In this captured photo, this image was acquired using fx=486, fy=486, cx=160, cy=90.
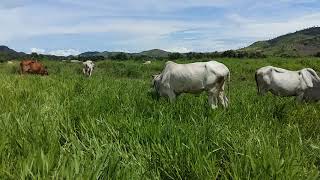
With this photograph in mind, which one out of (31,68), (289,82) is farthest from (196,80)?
(31,68)

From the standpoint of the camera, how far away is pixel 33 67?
28812mm

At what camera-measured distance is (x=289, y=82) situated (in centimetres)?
1628

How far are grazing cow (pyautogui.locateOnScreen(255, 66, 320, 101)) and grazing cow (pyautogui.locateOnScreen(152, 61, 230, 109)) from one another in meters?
4.71

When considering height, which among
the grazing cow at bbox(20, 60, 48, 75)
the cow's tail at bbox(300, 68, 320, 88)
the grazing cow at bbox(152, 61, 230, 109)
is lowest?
the grazing cow at bbox(20, 60, 48, 75)

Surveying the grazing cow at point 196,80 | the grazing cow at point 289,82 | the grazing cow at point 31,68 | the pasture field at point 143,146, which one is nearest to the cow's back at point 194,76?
the grazing cow at point 196,80

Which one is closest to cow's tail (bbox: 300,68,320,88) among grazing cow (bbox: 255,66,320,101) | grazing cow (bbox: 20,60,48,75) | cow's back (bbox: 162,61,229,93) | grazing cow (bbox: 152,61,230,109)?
grazing cow (bbox: 255,66,320,101)

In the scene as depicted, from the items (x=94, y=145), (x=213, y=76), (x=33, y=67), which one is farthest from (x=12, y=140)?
(x=33, y=67)

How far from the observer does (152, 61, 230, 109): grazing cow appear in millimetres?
12008

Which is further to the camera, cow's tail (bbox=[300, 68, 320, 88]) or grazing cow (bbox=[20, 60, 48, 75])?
grazing cow (bbox=[20, 60, 48, 75])

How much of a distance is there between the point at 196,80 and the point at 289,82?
548 centimetres

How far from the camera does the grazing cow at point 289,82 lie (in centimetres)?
1608

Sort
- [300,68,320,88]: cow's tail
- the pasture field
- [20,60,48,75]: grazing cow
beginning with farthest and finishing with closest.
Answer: [20,60,48,75]: grazing cow, [300,68,320,88]: cow's tail, the pasture field

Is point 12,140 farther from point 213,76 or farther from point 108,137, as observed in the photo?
point 213,76

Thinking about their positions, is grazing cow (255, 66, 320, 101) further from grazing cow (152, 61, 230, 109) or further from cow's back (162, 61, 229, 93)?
cow's back (162, 61, 229, 93)
